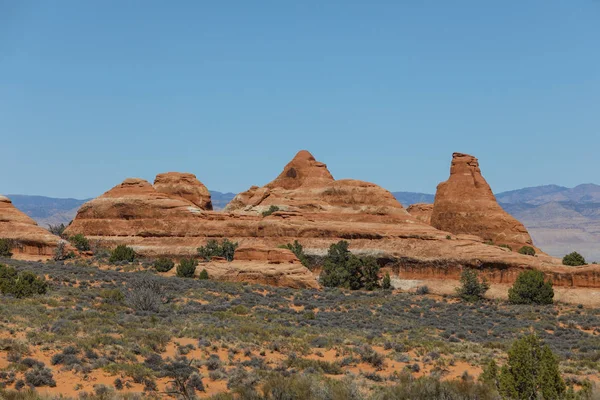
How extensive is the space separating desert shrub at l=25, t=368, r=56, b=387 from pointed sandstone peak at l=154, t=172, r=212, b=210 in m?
62.9

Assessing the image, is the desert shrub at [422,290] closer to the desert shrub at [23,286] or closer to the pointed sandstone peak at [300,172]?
the desert shrub at [23,286]

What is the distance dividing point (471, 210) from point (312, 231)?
23.6 metres

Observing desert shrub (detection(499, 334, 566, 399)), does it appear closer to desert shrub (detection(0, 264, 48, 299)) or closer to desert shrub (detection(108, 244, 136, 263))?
desert shrub (detection(0, 264, 48, 299))

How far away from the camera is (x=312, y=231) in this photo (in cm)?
6141

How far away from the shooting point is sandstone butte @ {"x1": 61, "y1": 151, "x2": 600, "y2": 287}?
4703 cm

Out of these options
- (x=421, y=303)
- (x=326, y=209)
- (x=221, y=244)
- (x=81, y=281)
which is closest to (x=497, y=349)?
(x=421, y=303)

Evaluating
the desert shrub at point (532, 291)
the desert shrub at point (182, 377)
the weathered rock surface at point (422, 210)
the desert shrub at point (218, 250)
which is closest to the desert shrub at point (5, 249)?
the desert shrub at point (218, 250)

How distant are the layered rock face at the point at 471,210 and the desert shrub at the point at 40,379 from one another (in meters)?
63.2

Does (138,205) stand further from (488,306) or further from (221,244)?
(488,306)

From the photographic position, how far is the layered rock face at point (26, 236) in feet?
175

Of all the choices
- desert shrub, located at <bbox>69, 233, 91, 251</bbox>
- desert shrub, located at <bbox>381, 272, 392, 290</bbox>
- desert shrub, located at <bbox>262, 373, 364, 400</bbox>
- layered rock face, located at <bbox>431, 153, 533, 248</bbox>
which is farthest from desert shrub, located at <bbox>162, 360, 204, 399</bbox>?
layered rock face, located at <bbox>431, 153, 533, 248</bbox>

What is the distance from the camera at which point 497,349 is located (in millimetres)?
24000

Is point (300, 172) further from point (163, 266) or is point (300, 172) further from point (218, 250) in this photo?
point (163, 266)

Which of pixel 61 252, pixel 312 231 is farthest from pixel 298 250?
pixel 61 252
